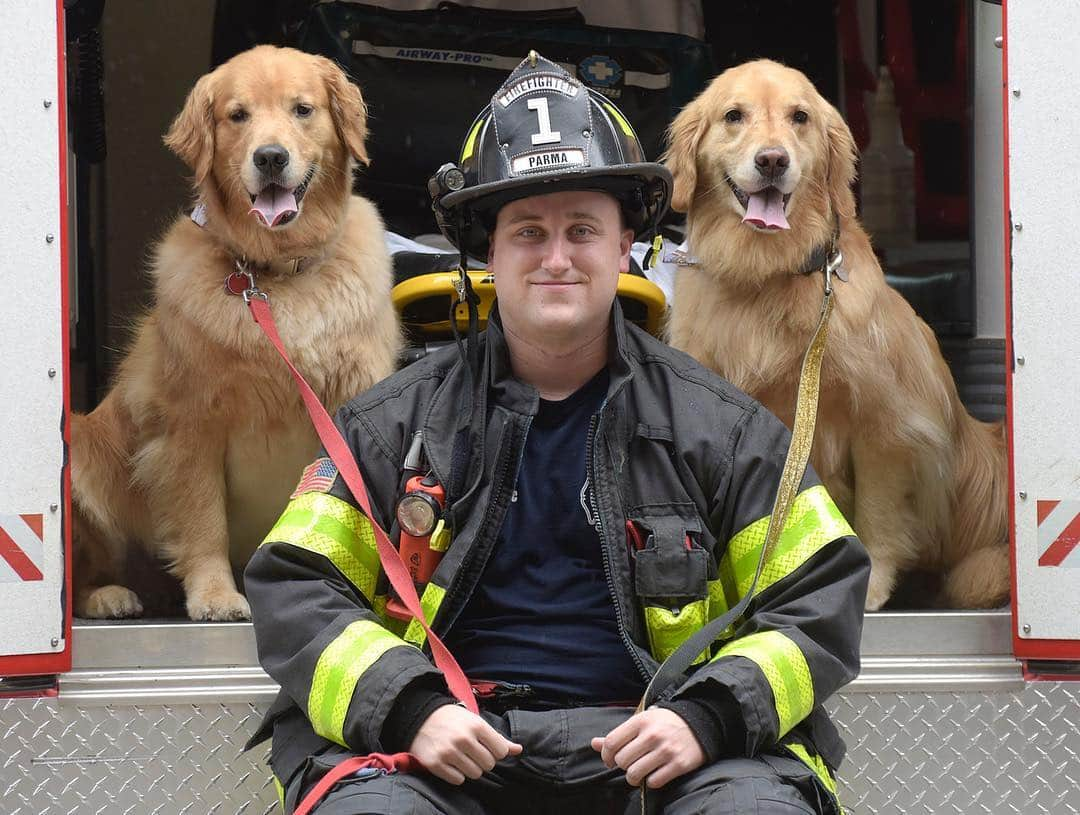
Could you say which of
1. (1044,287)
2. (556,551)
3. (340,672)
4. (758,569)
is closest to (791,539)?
(758,569)

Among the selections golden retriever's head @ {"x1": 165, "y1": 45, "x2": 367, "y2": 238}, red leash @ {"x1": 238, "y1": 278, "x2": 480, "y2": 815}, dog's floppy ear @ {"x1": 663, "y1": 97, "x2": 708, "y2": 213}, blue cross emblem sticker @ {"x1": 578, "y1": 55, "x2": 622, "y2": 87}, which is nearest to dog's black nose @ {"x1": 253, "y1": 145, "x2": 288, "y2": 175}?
golden retriever's head @ {"x1": 165, "y1": 45, "x2": 367, "y2": 238}

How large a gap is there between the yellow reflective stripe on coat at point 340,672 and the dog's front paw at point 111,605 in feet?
5.31

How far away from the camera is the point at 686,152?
3752 mm

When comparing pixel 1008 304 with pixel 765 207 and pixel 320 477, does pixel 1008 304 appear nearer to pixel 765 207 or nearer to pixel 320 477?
pixel 765 207

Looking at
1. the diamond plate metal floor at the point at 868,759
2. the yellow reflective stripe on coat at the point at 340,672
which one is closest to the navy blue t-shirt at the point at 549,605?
the yellow reflective stripe on coat at the point at 340,672

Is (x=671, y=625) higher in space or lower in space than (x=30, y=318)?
lower

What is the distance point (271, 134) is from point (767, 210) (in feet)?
4.30

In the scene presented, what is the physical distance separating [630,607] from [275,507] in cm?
169

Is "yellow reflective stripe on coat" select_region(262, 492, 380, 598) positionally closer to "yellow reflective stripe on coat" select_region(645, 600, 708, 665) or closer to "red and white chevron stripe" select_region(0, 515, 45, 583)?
"yellow reflective stripe on coat" select_region(645, 600, 708, 665)

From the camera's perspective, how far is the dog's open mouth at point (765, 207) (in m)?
3.55

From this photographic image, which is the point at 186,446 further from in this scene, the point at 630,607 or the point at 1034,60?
the point at 1034,60

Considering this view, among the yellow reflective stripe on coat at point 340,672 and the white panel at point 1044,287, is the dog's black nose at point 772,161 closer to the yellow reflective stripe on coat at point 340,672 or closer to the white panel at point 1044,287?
the white panel at point 1044,287

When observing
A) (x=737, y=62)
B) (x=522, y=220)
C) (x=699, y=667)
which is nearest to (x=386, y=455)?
(x=522, y=220)

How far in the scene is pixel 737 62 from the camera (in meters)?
5.32
